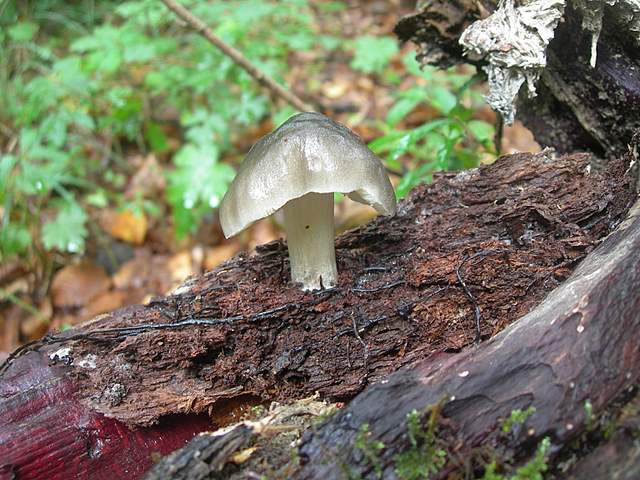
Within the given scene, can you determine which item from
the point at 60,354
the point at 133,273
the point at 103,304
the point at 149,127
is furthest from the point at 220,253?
the point at 60,354

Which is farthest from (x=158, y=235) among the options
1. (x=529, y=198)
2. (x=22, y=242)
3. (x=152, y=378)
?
(x=529, y=198)

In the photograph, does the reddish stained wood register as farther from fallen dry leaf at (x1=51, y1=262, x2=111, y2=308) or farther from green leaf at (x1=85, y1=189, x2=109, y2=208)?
green leaf at (x1=85, y1=189, x2=109, y2=208)

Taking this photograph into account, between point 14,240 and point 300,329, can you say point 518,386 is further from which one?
point 14,240

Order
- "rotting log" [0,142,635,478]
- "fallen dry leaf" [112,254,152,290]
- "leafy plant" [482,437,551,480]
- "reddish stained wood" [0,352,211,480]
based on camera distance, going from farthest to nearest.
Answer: "fallen dry leaf" [112,254,152,290]
"rotting log" [0,142,635,478]
"reddish stained wood" [0,352,211,480]
"leafy plant" [482,437,551,480]

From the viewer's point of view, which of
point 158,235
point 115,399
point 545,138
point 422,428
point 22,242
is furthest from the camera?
point 158,235

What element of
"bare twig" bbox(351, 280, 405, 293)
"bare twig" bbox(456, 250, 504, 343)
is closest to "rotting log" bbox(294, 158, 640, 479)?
"bare twig" bbox(456, 250, 504, 343)

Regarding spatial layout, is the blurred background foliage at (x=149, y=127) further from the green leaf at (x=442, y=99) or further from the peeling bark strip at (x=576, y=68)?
the peeling bark strip at (x=576, y=68)

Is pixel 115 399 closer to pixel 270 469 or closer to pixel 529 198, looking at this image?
pixel 270 469
